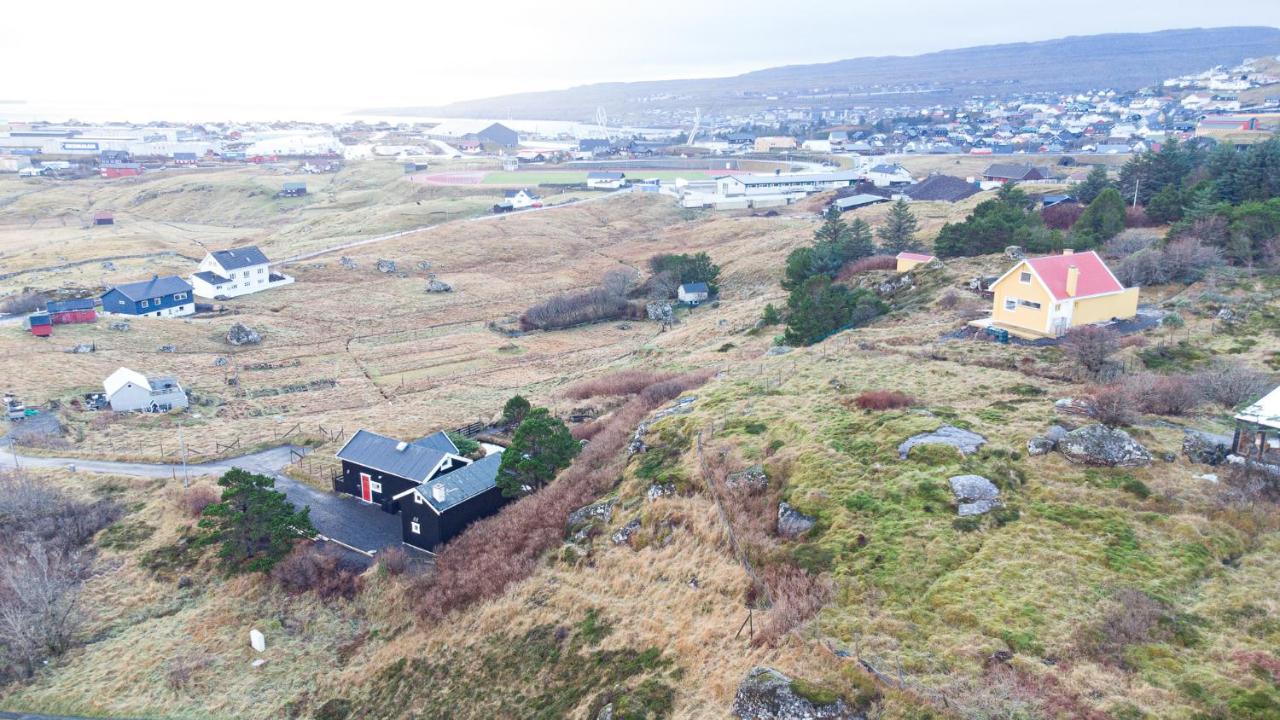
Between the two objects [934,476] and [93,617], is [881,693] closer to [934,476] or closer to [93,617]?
[934,476]

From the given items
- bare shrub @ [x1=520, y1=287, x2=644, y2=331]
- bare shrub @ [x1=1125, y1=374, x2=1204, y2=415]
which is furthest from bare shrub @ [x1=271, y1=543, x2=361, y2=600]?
bare shrub @ [x1=520, y1=287, x2=644, y2=331]

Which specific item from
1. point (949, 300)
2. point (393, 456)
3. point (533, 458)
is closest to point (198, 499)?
point (393, 456)

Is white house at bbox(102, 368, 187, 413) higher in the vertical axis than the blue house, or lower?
lower

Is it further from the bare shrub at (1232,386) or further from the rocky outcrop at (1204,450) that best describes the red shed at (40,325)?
the bare shrub at (1232,386)

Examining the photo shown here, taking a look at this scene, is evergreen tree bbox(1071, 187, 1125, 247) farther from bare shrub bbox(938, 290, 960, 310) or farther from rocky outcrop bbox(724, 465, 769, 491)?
rocky outcrop bbox(724, 465, 769, 491)

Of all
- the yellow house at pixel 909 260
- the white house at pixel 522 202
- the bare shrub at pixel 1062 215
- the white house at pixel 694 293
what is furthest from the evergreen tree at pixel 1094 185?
the white house at pixel 522 202

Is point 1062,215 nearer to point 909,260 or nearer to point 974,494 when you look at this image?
point 909,260

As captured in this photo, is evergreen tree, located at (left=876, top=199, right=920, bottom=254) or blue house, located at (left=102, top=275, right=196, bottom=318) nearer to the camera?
evergreen tree, located at (left=876, top=199, right=920, bottom=254)
